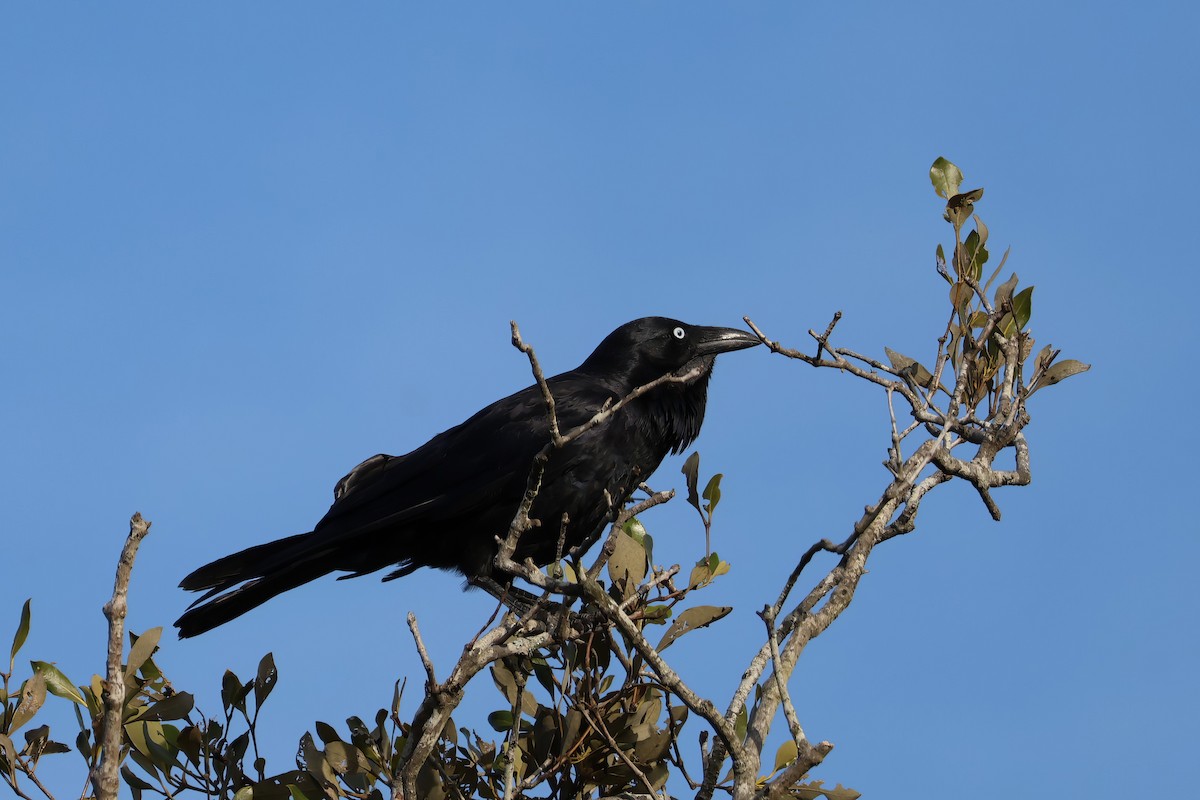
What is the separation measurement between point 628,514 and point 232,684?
1427mm

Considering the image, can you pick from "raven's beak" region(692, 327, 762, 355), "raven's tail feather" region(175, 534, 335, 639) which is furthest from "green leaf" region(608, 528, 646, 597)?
"raven's beak" region(692, 327, 762, 355)

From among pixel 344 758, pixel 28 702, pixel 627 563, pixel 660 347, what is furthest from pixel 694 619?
pixel 660 347

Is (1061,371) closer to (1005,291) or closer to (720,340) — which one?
(1005,291)

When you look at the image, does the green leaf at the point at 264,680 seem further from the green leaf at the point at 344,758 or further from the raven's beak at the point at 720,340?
the raven's beak at the point at 720,340

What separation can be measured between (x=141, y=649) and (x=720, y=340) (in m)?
3.50

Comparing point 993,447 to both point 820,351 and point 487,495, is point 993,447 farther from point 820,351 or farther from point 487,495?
point 487,495

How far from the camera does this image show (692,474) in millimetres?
3920

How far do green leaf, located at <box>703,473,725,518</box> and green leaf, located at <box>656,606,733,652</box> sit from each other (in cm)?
34

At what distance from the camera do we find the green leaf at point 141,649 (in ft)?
11.7

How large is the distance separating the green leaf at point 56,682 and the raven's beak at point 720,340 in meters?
3.46

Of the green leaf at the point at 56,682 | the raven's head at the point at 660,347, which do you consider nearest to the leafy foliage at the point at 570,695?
the green leaf at the point at 56,682

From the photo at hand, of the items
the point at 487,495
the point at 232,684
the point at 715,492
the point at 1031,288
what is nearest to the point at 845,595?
the point at 715,492

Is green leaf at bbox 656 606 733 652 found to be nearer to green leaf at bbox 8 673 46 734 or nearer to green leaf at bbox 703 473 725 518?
green leaf at bbox 703 473 725 518

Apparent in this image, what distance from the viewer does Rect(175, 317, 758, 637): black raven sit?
5285mm
